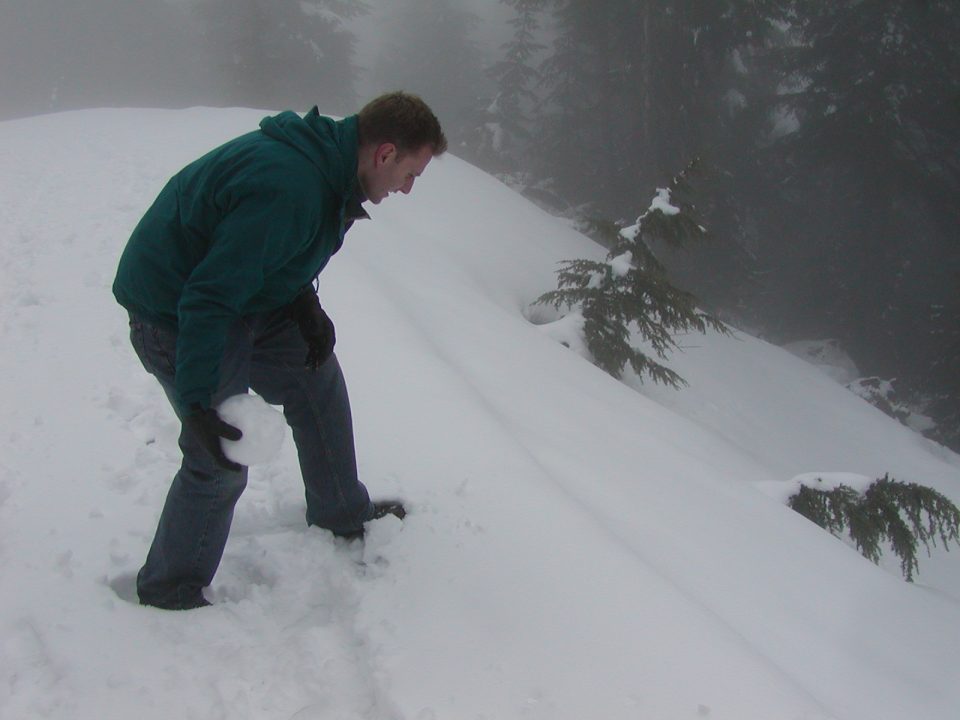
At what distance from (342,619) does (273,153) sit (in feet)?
5.12

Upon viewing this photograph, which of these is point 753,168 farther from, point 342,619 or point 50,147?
point 342,619

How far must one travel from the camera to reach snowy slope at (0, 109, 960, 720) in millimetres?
1985

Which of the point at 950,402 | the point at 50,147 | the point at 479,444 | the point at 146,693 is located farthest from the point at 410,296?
the point at 950,402

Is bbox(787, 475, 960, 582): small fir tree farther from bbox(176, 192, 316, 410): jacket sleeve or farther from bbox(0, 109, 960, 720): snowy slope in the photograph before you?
bbox(176, 192, 316, 410): jacket sleeve

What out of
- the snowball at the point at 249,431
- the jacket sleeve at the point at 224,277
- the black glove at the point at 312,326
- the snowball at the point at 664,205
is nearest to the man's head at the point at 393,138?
the jacket sleeve at the point at 224,277

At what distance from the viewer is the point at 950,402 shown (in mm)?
13805

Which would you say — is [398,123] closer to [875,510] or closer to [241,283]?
[241,283]

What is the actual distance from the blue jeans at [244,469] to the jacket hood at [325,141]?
21.0 inches

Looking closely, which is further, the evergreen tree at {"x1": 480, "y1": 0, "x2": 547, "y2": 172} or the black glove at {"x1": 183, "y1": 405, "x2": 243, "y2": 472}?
the evergreen tree at {"x1": 480, "y1": 0, "x2": 547, "y2": 172}

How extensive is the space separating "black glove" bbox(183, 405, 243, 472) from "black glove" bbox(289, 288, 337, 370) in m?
0.52

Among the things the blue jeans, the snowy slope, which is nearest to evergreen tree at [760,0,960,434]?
the snowy slope

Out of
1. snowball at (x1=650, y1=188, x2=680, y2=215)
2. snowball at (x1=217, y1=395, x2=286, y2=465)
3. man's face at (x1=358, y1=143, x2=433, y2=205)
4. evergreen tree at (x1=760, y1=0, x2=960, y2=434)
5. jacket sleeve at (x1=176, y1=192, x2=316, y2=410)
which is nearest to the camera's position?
jacket sleeve at (x1=176, y1=192, x2=316, y2=410)

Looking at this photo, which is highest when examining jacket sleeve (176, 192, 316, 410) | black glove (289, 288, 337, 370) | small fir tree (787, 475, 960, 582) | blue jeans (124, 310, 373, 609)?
jacket sleeve (176, 192, 316, 410)

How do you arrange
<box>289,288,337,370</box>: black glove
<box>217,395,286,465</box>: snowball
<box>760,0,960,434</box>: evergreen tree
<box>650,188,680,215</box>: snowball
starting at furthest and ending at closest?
<box>760,0,960,434</box>: evergreen tree, <box>650,188,680,215</box>: snowball, <box>289,288,337,370</box>: black glove, <box>217,395,286,465</box>: snowball
